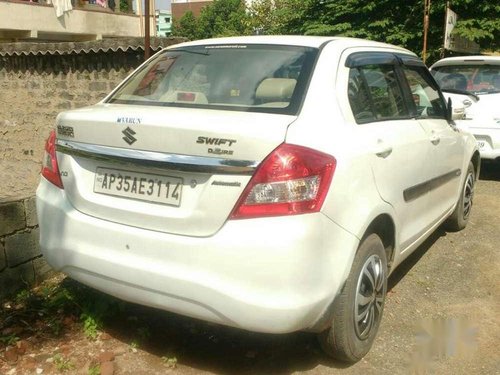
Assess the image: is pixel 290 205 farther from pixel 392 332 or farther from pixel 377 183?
pixel 392 332

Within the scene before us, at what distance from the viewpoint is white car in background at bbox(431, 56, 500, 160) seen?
720 cm

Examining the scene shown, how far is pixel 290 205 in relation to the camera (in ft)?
7.61

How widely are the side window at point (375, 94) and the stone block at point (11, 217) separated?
2.22 metres

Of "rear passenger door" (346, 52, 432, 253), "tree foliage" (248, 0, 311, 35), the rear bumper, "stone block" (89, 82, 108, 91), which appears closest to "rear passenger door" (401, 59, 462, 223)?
"rear passenger door" (346, 52, 432, 253)

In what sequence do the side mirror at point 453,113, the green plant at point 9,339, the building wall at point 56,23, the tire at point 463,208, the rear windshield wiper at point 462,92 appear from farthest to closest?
the building wall at point 56,23
the rear windshield wiper at point 462,92
the tire at point 463,208
the side mirror at point 453,113
the green plant at point 9,339

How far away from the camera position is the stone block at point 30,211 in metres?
3.61

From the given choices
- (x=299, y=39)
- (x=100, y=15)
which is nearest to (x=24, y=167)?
(x=299, y=39)

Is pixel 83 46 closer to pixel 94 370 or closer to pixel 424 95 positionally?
pixel 424 95

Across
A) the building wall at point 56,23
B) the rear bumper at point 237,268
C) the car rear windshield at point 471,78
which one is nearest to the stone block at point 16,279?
the rear bumper at point 237,268

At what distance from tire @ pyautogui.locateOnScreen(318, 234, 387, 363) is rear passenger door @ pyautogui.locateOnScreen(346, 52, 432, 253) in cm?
31

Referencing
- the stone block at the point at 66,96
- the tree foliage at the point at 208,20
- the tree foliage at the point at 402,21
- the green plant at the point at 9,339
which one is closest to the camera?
the green plant at the point at 9,339

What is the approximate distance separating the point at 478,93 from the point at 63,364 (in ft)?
21.5

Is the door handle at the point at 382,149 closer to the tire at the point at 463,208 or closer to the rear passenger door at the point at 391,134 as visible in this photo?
the rear passenger door at the point at 391,134

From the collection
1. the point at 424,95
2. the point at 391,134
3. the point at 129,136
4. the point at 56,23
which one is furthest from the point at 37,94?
the point at 56,23
